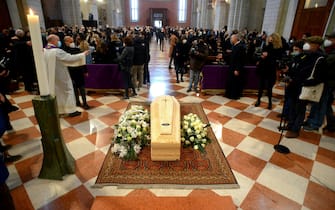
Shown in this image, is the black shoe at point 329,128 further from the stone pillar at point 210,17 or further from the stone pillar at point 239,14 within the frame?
the stone pillar at point 210,17

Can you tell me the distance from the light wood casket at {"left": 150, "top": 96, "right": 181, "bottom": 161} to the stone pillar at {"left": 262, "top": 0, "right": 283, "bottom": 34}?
897 cm

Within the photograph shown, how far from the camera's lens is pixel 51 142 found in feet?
7.68

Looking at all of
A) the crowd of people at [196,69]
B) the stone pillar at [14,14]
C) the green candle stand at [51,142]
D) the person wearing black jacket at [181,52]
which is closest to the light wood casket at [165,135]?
the green candle stand at [51,142]

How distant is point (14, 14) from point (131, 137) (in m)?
10.2

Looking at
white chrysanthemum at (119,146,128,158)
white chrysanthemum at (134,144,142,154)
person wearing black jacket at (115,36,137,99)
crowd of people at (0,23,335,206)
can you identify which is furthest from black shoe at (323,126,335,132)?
person wearing black jacket at (115,36,137,99)

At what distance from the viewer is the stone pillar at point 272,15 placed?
30.0 feet

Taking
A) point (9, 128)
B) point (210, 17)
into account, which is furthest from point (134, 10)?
point (9, 128)

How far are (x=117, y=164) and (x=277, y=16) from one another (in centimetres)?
1001

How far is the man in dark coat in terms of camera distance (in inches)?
190

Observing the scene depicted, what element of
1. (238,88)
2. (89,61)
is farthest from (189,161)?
(89,61)

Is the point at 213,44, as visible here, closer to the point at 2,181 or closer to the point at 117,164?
the point at 117,164

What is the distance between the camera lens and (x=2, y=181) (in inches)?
59.9

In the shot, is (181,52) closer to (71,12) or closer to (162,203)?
(162,203)

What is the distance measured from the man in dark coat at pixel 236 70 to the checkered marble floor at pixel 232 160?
0.53 m
